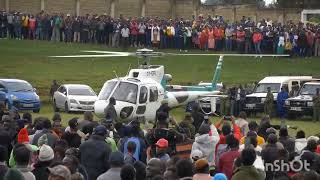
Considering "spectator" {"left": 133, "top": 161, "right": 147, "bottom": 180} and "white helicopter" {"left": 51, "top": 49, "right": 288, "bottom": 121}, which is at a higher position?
"spectator" {"left": 133, "top": 161, "right": 147, "bottom": 180}

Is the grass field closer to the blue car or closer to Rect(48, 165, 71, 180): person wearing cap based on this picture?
the blue car

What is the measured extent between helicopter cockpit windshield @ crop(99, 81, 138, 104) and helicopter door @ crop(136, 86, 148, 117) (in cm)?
17

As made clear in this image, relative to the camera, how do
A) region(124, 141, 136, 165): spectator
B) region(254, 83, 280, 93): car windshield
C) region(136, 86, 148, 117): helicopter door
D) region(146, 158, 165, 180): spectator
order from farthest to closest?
region(254, 83, 280, 93): car windshield → region(136, 86, 148, 117): helicopter door → region(124, 141, 136, 165): spectator → region(146, 158, 165, 180): spectator

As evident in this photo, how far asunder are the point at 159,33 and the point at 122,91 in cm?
2301

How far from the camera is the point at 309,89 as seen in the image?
35875 millimetres

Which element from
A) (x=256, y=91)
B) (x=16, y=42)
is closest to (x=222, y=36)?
(x=16, y=42)

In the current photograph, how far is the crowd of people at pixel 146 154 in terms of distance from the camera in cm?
1213

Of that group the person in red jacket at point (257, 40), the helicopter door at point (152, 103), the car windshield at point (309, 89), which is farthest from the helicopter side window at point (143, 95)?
the person in red jacket at point (257, 40)

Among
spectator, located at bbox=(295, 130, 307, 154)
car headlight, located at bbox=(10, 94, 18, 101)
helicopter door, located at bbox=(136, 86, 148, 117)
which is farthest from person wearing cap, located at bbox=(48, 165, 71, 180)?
car headlight, located at bbox=(10, 94, 18, 101)

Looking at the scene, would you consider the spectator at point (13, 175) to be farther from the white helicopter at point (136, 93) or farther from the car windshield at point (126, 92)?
the car windshield at point (126, 92)

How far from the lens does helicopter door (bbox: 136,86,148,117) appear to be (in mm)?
29141

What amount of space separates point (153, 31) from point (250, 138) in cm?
3628

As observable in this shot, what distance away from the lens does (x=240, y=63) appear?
5047 centimetres

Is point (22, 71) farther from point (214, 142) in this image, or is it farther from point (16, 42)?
point (214, 142)
